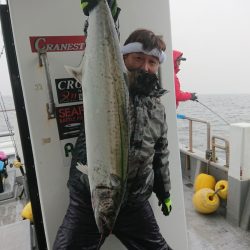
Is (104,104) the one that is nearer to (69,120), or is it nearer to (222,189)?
(69,120)

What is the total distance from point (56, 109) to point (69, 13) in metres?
0.64

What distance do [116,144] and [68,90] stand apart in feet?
2.89

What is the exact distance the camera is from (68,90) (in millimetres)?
1780

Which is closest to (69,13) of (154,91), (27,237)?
(154,91)

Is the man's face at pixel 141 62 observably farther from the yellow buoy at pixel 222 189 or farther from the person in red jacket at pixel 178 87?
the yellow buoy at pixel 222 189

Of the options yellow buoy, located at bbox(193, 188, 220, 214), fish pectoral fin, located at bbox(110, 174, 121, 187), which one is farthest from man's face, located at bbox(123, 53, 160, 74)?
yellow buoy, located at bbox(193, 188, 220, 214)

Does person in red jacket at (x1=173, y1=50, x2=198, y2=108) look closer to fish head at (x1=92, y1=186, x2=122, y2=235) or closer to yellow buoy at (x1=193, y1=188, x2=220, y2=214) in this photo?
yellow buoy at (x1=193, y1=188, x2=220, y2=214)

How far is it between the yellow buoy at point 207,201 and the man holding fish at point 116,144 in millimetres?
1589

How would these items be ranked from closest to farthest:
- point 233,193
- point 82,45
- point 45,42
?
point 45,42 < point 82,45 < point 233,193

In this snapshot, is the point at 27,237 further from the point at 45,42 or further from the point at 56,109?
the point at 45,42

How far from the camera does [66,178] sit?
184cm

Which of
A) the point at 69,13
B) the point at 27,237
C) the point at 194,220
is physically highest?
the point at 69,13

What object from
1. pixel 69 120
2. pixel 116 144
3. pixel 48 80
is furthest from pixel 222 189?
pixel 116 144

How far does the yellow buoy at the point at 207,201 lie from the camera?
331 cm
